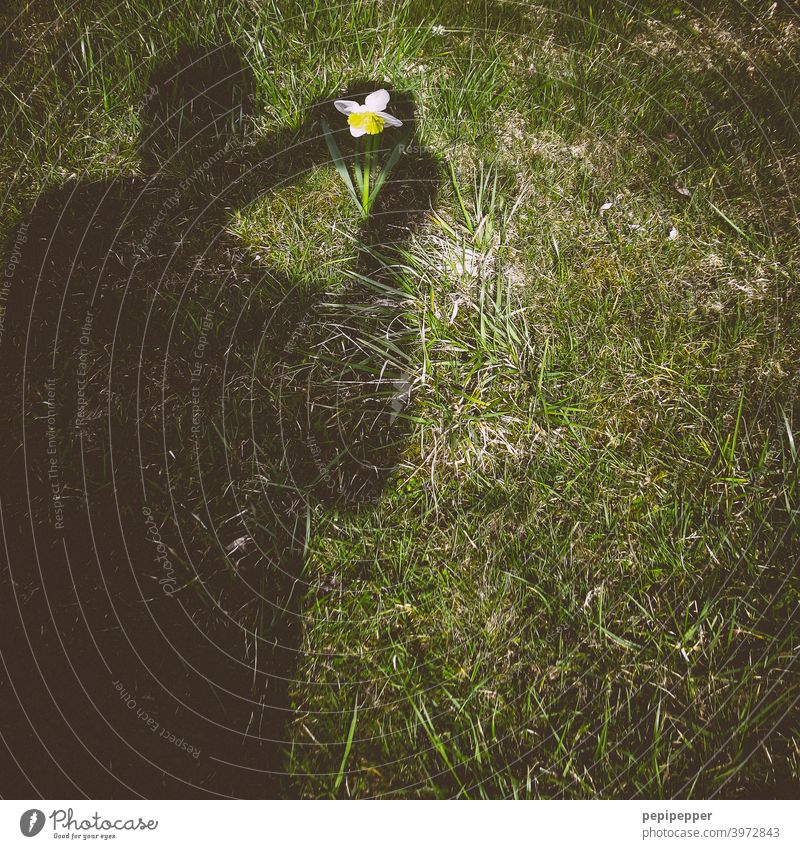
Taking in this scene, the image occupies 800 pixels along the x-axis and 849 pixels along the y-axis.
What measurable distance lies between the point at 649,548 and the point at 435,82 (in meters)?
1.28

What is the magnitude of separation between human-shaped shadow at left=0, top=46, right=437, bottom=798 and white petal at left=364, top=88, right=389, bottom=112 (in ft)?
0.28

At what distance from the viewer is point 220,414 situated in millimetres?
1252

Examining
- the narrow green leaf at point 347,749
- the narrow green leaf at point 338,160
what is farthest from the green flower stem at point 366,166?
the narrow green leaf at point 347,749

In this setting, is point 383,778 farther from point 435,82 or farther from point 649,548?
point 435,82

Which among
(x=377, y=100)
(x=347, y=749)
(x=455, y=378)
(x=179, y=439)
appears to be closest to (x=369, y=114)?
(x=377, y=100)

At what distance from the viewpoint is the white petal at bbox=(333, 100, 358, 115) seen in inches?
49.3

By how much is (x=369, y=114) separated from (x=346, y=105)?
6 centimetres

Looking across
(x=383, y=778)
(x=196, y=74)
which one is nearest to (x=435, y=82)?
(x=196, y=74)

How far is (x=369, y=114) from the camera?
127 cm

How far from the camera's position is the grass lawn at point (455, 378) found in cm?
117

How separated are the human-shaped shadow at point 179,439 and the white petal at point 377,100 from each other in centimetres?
9

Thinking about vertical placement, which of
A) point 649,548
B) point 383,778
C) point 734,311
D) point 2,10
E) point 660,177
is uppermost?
point 2,10

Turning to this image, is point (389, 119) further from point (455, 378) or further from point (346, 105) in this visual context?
point (455, 378)
